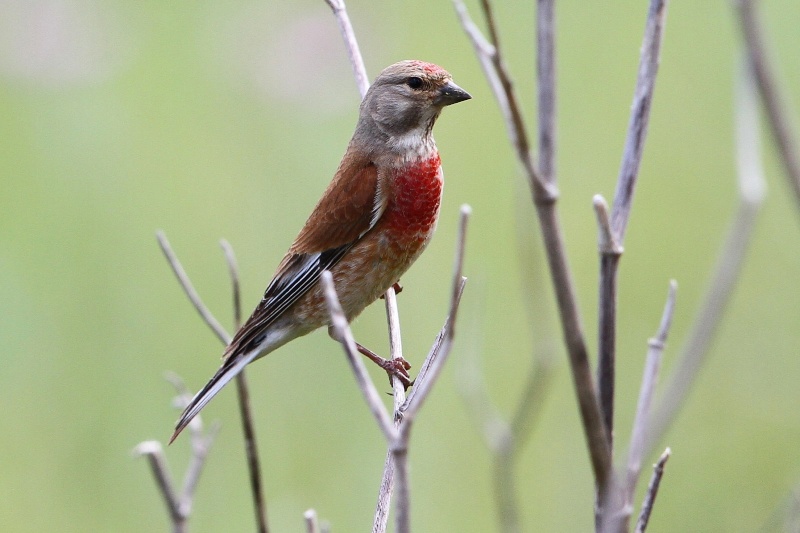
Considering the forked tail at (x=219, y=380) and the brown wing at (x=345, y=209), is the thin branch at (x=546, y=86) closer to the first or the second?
the forked tail at (x=219, y=380)

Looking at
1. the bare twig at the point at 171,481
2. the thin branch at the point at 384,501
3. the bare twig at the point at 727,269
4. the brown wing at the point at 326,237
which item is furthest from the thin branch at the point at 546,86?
the brown wing at the point at 326,237

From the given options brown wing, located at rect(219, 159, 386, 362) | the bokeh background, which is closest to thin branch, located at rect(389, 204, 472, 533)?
brown wing, located at rect(219, 159, 386, 362)

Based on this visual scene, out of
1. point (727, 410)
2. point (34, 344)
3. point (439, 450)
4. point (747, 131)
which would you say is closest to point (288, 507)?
point (439, 450)

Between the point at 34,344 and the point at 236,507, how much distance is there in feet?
Answer: 4.18

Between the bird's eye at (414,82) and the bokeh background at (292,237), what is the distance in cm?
78

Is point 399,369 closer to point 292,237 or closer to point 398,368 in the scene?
point 398,368

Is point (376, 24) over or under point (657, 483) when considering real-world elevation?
over

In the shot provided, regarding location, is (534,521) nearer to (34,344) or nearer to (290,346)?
(290,346)

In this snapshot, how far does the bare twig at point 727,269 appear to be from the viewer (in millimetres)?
1141

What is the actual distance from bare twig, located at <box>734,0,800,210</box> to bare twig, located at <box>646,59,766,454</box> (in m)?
0.11

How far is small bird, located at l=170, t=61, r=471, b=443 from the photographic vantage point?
11.0 ft

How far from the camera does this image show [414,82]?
3340 mm

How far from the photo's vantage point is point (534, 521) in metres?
4.16

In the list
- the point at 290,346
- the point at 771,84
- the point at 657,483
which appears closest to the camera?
the point at 771,84
